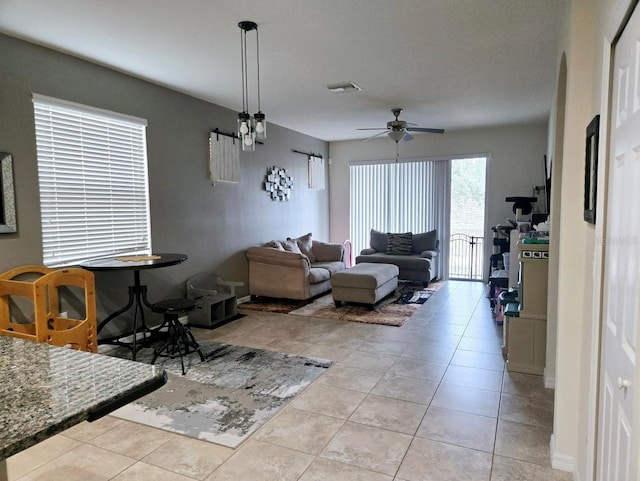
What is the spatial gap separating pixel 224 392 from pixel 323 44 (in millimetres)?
2800

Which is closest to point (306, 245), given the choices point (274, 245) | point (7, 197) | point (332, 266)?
point (332, 266)

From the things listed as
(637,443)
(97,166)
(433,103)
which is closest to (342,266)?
(433,103)

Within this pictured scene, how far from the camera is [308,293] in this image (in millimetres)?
5648

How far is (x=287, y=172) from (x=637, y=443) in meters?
6.24

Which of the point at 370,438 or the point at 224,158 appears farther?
the point at 224,158

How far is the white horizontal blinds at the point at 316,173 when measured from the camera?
769cm

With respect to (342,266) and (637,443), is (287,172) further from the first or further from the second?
(637,443)

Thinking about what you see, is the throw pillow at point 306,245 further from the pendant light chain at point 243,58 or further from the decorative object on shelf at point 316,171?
the pendant light chain at point 243,58

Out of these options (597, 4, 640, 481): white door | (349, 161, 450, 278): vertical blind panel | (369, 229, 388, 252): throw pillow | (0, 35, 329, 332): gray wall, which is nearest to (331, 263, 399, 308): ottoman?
(0, 35, 329, 332): gray wall

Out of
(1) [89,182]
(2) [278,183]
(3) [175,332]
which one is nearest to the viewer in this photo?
(3) [175,332]

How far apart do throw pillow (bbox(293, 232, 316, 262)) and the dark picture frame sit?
5.14 meters

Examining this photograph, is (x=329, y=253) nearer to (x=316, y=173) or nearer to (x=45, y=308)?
(x=316, y=173)

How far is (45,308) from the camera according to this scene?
2.80 metres

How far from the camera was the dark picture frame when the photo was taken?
166 centimetres
